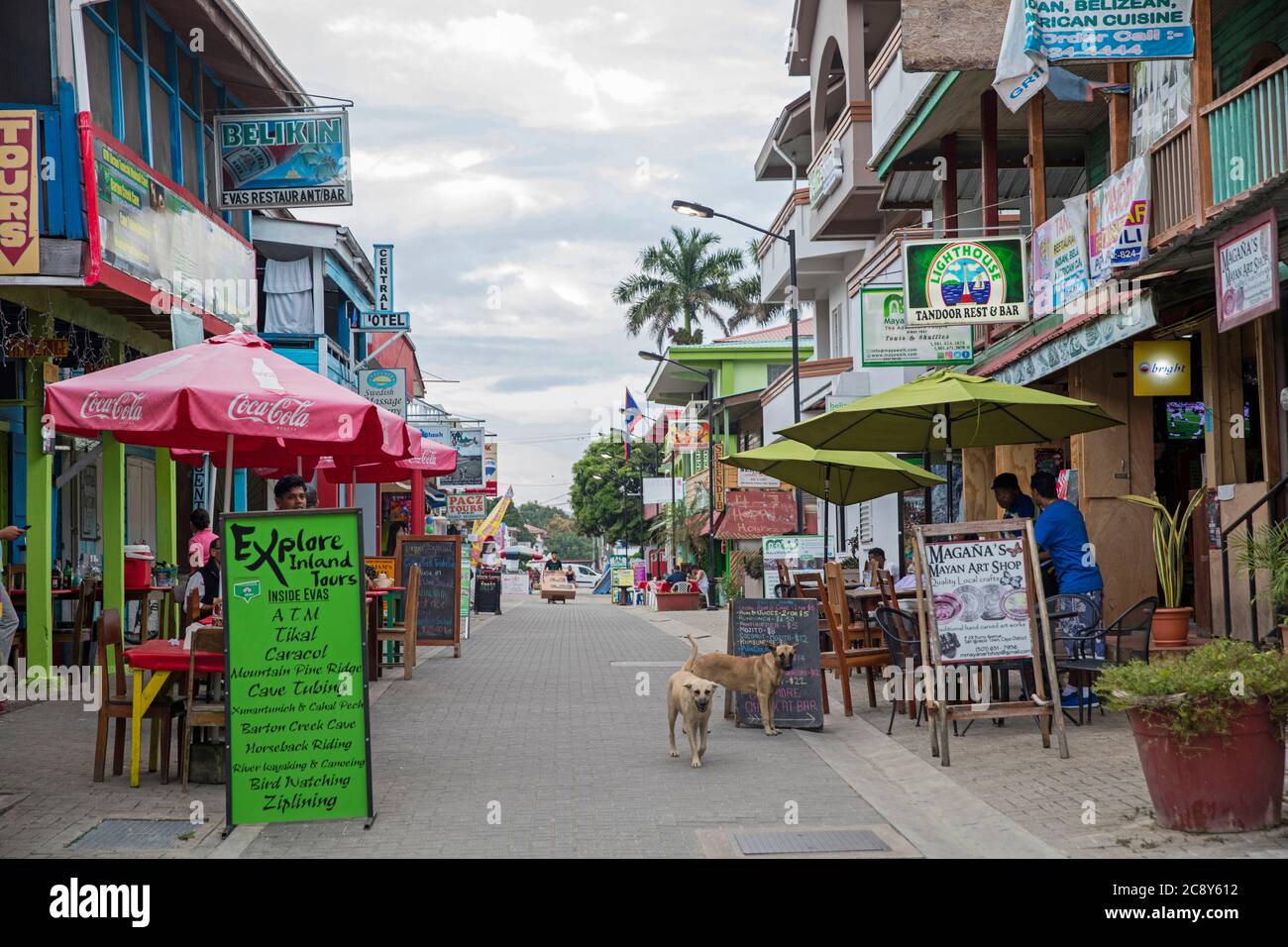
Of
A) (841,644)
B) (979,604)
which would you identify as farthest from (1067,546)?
(841,644)

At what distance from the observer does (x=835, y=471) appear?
15.8 metres

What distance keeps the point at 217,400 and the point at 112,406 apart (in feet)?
2.30

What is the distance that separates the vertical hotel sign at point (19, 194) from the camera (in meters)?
11.2

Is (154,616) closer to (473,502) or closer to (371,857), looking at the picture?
(371,857)

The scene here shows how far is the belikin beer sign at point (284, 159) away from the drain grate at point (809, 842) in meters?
11.6

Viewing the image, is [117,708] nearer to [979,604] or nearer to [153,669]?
[153,669]

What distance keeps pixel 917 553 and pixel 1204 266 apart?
527 centimetres

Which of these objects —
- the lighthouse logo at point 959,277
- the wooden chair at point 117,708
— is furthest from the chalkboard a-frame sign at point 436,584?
the wooden chair at point 117,708

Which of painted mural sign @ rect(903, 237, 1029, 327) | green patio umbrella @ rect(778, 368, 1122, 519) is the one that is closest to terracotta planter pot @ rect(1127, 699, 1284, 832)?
green patio umbrella @ rect(778, 368, 1122, 519)

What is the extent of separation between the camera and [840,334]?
106 feet

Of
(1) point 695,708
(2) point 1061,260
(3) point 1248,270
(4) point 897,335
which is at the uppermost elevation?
(2) point 1061,260

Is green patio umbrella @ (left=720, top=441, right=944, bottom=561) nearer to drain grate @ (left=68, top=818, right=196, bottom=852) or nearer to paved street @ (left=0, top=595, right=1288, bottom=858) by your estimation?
paved street @ (left=0, top=595, right=1288, bottom=858)

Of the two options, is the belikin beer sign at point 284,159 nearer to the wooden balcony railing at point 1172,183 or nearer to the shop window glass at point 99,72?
the shop window glass at point 99,72

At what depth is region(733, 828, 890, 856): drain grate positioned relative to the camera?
657 cm
